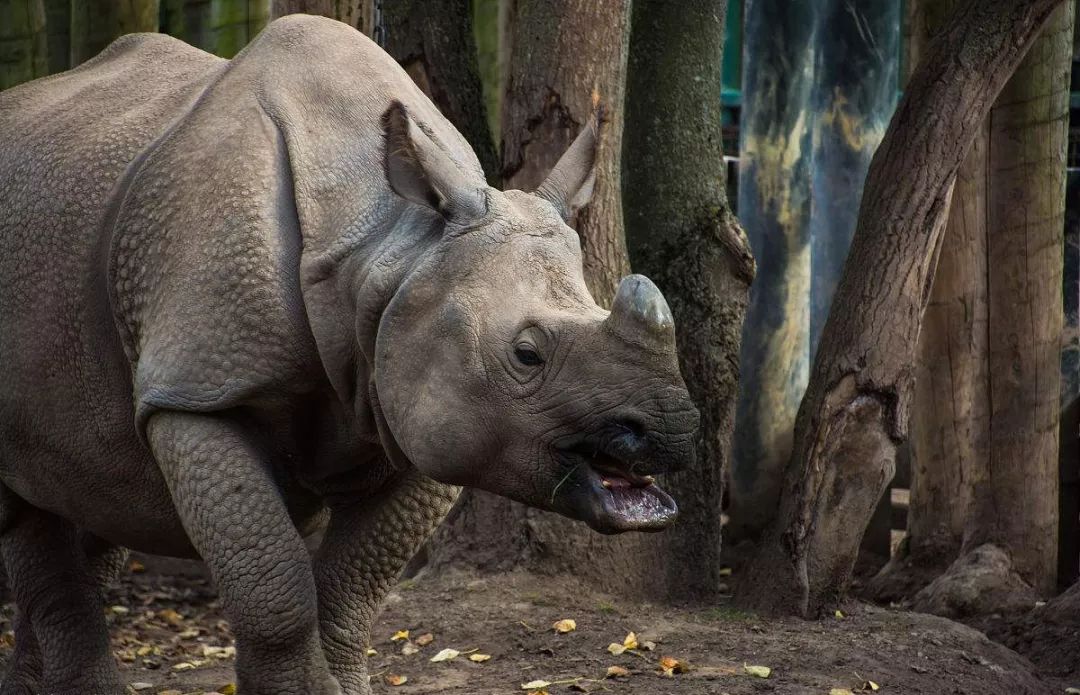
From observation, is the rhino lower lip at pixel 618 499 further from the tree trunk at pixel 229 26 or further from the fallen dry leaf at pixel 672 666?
the tree trunk at pixel 229 26

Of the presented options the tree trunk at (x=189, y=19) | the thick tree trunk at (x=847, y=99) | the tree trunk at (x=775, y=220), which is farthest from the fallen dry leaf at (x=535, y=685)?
the tree trunk at (x=189, y=19)

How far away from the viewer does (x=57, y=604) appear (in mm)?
5742

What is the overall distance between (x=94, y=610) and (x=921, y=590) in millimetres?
4110

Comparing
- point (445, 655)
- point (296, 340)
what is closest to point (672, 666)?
point (445, 655)

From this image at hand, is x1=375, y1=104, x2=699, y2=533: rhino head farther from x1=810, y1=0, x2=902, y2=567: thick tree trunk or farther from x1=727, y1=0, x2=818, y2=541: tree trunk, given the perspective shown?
x1=810, y1=0, x2=902, y2=567: thick tree trunk

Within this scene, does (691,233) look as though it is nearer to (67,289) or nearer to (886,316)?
(886,316)

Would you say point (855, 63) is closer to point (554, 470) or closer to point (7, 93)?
point (7, 93)

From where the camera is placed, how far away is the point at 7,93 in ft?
19.4

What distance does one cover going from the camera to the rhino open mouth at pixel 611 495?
4.03m

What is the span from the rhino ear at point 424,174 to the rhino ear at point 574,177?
0.34 metres

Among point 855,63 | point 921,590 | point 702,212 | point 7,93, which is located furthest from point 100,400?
point 855,63

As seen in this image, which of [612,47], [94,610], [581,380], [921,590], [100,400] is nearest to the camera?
[581,380]

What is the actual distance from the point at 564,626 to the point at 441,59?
8.41 ft

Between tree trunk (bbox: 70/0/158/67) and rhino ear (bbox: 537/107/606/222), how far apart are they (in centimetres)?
597
